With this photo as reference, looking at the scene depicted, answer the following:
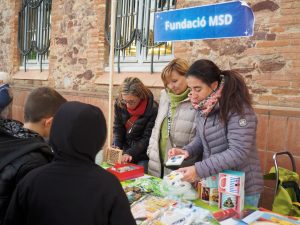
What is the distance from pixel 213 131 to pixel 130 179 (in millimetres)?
811

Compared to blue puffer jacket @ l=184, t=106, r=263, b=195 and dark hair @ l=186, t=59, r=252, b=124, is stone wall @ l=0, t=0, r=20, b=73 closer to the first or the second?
dark hair @ l=186, t=59, r=252, b=124

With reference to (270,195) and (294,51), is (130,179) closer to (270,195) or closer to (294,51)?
(270,195)

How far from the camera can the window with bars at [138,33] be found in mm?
5143

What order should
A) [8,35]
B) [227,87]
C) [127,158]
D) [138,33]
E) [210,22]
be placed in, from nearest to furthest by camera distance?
[227,87] < [210,22] < [127,158] < [138,33] < [8,35]

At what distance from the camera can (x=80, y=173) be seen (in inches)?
52.3

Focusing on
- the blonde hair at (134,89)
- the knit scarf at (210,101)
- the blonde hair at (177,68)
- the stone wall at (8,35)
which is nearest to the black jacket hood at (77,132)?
the knit scarf at (210,101)

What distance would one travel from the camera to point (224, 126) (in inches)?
87.0

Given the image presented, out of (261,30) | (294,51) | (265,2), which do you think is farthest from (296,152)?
(265,2)

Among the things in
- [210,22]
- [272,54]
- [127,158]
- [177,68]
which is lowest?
[127,158]

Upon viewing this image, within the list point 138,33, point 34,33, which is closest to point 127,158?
point 138,33

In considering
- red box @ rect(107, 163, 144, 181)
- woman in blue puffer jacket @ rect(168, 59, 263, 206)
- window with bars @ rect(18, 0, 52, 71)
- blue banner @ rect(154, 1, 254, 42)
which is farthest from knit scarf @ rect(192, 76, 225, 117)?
window with bars @ rect(18, 0, 52, 71)

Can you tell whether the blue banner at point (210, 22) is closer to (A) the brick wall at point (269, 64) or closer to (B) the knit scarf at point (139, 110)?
(B) the knit scarf at point (139, 110)

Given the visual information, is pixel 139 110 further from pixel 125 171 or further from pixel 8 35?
pixel 8 35

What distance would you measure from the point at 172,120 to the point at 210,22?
2.96 ft
